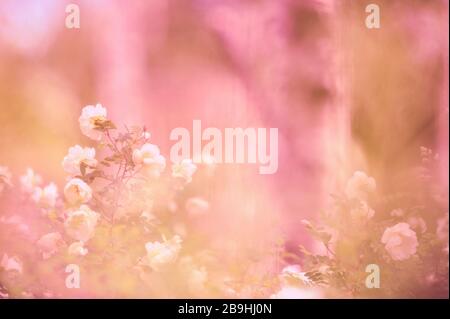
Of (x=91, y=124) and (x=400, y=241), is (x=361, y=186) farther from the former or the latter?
(x=91, y=124)

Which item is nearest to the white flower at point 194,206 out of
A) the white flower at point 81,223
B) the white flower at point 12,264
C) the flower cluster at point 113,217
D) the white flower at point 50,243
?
the flower cluster at point 113,217

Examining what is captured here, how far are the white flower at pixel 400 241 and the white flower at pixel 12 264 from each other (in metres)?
1.03

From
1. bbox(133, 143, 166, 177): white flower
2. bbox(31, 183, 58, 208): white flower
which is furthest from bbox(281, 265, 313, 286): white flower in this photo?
bbox(31, 183, 58, 208): white flower

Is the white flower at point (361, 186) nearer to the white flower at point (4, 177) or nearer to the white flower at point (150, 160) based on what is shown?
the white flower at point (150, 160)

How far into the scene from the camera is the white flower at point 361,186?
1.39 m

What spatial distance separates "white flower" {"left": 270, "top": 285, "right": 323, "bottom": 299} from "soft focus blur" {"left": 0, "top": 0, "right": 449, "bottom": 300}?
0.13 meters

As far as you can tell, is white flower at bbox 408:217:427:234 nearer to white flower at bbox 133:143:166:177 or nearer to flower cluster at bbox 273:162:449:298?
flower cluster at bbox 273:162:449:298

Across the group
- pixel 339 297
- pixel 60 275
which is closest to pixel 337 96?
pixel 339 297

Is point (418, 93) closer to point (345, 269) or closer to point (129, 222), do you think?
point (345, 269)

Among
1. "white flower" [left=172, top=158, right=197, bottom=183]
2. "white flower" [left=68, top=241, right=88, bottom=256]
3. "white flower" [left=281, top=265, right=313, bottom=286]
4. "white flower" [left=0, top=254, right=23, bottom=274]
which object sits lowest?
"white flower" [left=281, top=265, right=313, bottom=286]

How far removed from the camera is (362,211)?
1.37 m

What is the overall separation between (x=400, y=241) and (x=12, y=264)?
3.58 feet

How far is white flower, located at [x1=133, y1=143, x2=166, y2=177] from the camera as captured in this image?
1366 mm

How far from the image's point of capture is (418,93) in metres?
1.40
